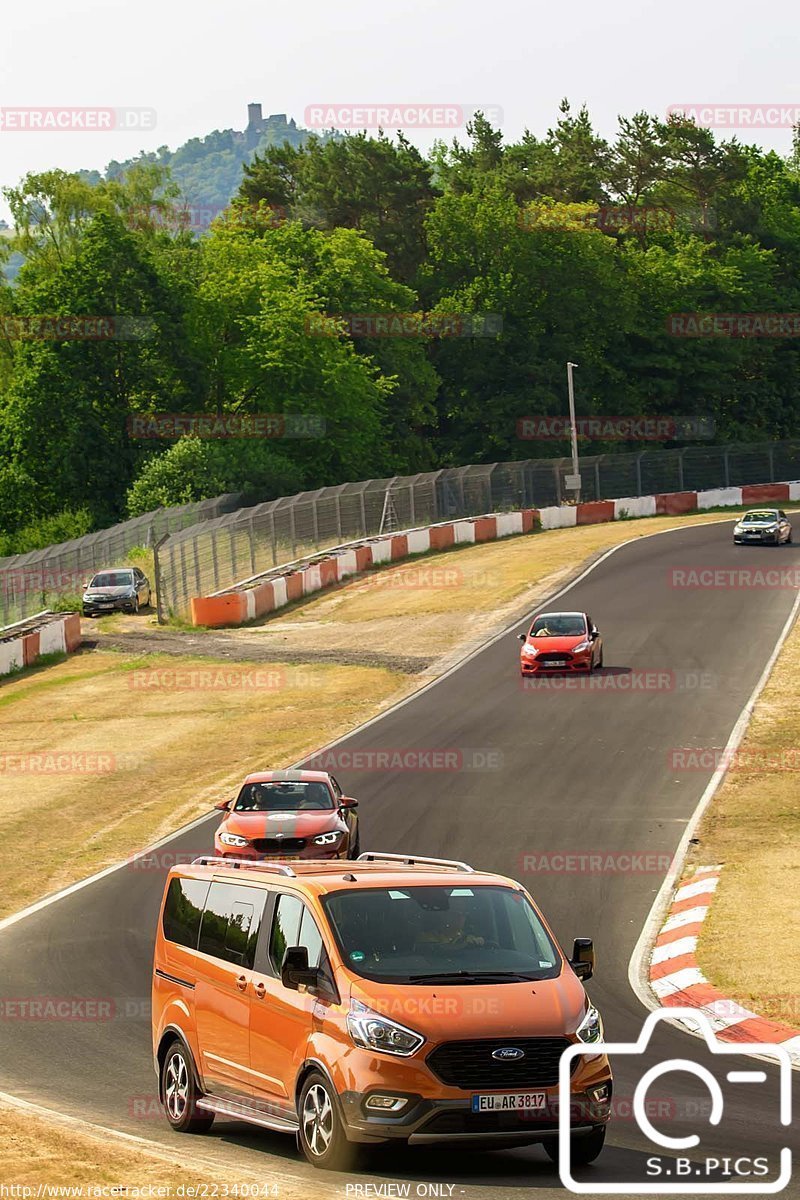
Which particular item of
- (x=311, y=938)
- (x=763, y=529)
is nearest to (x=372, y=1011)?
(x=311, y=938)

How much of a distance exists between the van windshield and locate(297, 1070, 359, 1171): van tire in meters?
0.80

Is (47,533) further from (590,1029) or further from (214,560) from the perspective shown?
(590,1029)

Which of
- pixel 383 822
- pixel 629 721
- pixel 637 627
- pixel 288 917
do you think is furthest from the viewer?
pixel 637 627

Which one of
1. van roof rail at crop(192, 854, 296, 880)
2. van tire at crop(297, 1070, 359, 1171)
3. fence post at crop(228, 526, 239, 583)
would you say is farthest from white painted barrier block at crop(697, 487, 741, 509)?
van tire at crop(297, 1070, 359, 1171)

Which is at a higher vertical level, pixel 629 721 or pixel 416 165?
pixel 416 165

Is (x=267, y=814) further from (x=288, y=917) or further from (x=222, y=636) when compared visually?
(x=222, y=636)

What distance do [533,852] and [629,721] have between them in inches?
395

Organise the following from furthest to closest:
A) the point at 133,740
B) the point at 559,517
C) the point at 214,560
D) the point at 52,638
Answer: the point at 559,517 → the point at 214,560 → the point at 52,638 → the point at 133,740

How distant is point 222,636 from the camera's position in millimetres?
51156

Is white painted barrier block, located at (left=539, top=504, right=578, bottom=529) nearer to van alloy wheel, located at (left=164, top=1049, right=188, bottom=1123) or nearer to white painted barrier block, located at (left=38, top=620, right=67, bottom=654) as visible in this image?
white painted barrier block, located at (left=38, top=620, right=67, bottom=654)

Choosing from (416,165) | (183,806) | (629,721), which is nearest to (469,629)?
(629,721)

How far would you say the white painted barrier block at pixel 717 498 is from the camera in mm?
78938

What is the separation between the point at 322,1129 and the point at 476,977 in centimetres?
140

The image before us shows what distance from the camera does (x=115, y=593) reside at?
192 feet
